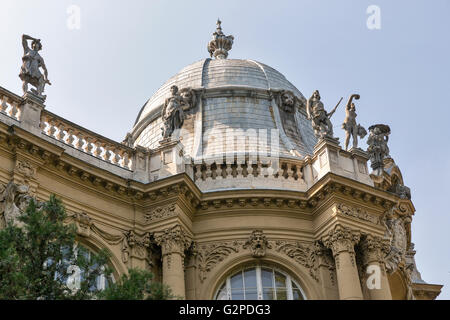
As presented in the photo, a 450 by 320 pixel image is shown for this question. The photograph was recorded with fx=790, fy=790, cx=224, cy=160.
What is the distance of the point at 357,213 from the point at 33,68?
8.91 metres

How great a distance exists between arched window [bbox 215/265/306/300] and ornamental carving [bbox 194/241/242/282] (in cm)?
54

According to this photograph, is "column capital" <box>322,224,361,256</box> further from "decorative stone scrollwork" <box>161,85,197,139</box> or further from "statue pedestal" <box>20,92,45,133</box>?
"statue pedestal" <box>20,92,45,133</box>

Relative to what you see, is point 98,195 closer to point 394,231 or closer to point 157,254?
point 157,254

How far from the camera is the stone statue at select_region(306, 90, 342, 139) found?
850 inches

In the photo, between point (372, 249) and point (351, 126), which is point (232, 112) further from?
point (372, 249)

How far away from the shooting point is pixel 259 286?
64.5 feet

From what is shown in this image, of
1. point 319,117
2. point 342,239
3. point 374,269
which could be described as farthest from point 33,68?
point 374,269

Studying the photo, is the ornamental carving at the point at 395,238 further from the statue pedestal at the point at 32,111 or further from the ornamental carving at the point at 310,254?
the statue pedestal at the point at 32,111

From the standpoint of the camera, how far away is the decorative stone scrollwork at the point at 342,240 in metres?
19.4

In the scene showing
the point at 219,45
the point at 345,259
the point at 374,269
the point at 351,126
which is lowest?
the point at 374,269

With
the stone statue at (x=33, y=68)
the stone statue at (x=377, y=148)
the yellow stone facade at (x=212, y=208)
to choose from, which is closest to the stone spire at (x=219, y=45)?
the stone statue at (x=377, y=148)

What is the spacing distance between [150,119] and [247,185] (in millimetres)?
6146
